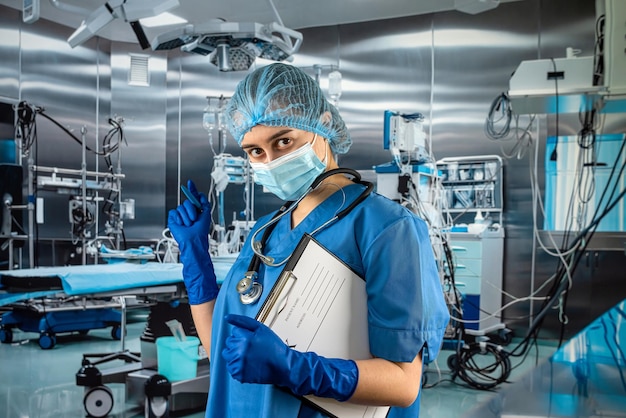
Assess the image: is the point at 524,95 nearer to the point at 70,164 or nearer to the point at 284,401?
the point at 284,401

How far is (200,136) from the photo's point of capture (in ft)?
24.8

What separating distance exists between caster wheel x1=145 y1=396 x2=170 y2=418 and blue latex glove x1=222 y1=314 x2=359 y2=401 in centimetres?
227

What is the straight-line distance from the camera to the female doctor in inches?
35.0

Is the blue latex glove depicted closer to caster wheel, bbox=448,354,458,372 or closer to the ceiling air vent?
caster wheel, bbox=448,354,458,372

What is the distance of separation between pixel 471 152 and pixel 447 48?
121 cm

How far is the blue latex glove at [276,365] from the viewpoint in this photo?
868 millimetres

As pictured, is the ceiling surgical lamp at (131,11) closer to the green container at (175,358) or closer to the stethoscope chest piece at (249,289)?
the green container at (175,358)

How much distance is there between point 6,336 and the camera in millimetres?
4984

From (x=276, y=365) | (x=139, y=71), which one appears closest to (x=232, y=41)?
(x=276, y=365)

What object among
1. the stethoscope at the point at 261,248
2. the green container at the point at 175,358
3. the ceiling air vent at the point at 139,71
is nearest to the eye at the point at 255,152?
the stethoscope at the point at 261,248

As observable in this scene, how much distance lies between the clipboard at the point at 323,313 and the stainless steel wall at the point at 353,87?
5.09 meters

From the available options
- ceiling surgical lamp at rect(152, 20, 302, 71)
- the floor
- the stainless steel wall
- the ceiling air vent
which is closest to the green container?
the floor

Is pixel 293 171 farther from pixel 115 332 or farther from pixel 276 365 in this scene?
pixel 115 332

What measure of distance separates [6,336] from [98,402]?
2.52 m
